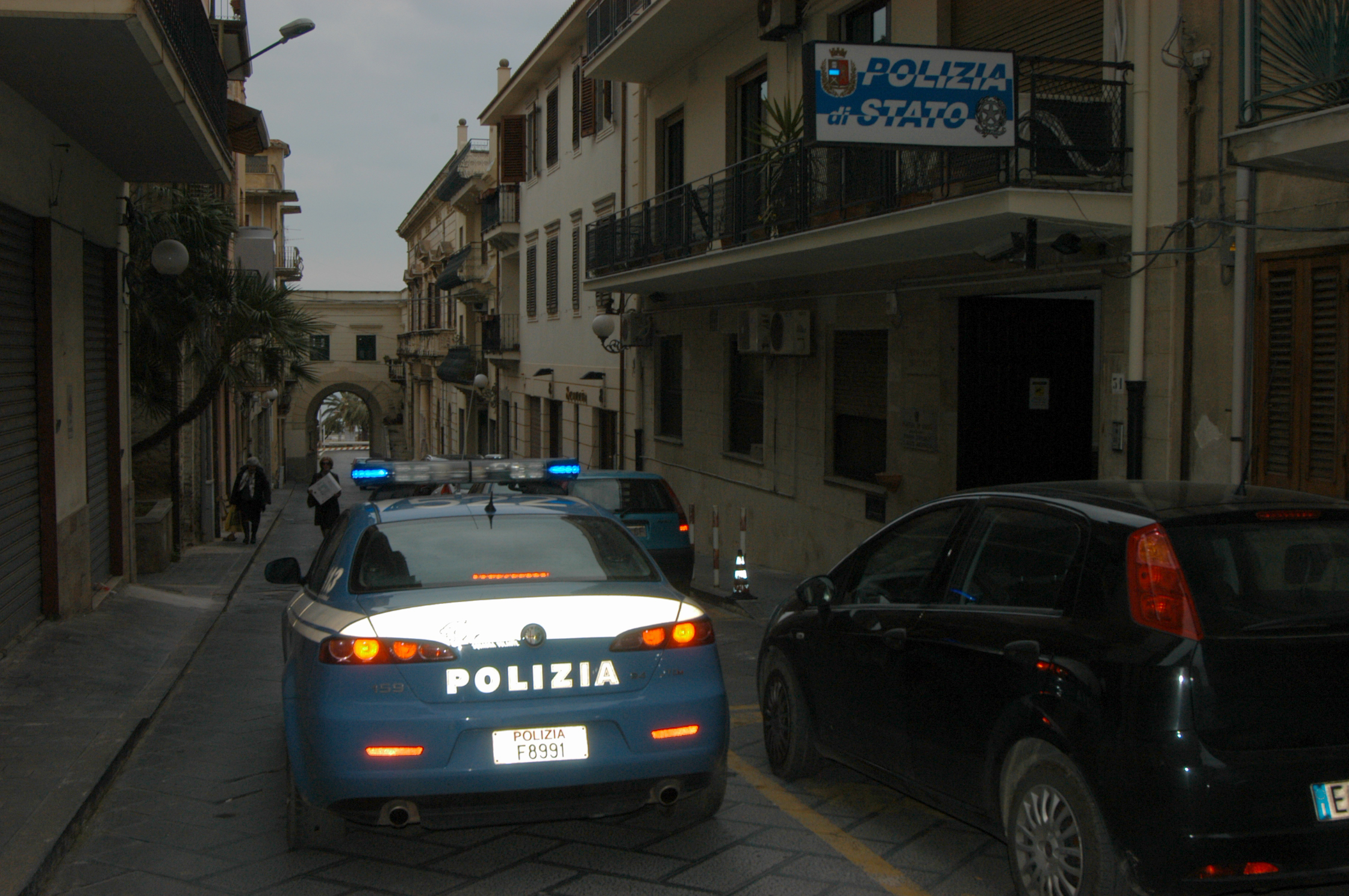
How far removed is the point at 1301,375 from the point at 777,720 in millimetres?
4849

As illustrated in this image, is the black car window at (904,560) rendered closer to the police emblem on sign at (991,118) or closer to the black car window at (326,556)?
the black car window at (326,556)

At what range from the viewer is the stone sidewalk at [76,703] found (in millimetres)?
5254

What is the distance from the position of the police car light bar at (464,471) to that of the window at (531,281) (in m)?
23.5

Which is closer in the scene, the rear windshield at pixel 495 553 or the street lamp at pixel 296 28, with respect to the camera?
the rear windshield at pixel 495 553

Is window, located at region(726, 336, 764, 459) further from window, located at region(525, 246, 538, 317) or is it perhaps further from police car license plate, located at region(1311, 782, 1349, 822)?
police car license plate, located at region(1311, 782, 1349, 822)

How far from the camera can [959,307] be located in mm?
12516

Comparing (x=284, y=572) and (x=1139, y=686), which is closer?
(x=1139, y=686)

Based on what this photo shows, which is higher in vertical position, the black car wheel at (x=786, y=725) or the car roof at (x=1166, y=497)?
the car roof at (x=1166, y=497)

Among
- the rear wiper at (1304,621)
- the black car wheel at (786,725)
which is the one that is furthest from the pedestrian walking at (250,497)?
the rear wiper at (1304,621)

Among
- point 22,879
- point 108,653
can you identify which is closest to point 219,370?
point 108,653

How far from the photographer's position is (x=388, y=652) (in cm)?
449

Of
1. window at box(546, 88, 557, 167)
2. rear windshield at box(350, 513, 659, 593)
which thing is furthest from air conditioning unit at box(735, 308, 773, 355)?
window at box(546, 88, 557, 167)

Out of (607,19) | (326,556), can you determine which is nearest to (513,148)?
(607,19)

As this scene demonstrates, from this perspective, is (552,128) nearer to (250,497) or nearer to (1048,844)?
(250,497)
